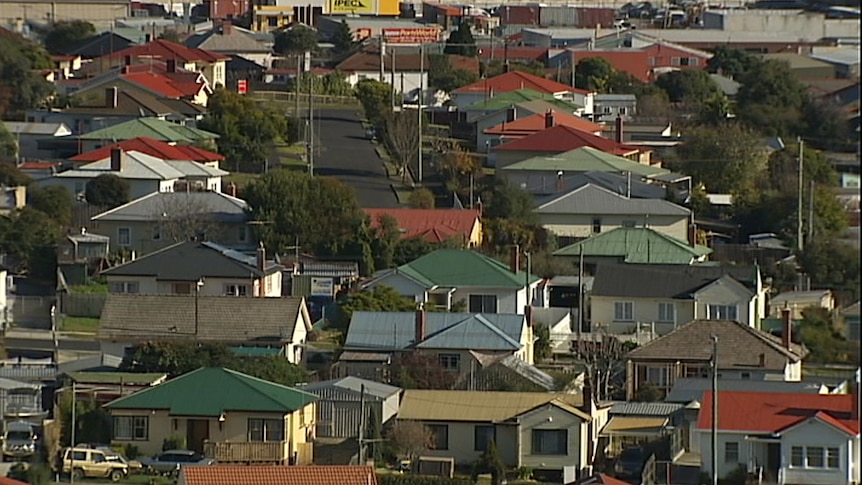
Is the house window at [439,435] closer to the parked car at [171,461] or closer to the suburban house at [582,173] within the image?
the parked car at [171,461]

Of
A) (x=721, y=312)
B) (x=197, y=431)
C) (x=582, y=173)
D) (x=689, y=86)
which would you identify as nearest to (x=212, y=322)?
(x=197, y=431)

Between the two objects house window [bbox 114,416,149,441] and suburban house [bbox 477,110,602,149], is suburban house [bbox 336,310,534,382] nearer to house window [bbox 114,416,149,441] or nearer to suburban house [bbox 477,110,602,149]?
house window [bbox 114,416,149,441]

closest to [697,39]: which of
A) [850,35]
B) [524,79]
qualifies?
[524,79]

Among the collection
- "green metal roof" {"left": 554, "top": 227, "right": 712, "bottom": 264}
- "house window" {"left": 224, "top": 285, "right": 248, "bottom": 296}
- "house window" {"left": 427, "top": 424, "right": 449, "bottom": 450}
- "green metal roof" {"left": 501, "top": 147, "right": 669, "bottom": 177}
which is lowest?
"green metal roof" {"left": 501, "top": 147, "right": 669, "bottom": 177}

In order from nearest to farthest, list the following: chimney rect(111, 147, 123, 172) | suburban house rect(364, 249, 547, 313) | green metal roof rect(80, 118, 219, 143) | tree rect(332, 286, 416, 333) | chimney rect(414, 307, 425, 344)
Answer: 1. chimney rect(414, 307, 425, 344)
2. tree rect(332, 286, 416, 333)
3. suburban house rect(364, 249, 547, 313)
4. chimney rect(111, 147, 123, 172)
5. green metal roof rect(80, 118, 219, 143)

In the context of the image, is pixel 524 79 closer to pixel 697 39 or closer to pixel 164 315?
pixel 697 39

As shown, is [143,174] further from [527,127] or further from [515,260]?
[527,127]

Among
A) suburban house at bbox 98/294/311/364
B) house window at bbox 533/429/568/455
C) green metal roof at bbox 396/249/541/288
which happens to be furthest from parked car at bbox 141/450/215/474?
green metal roof at bbox 396/249/541/288
